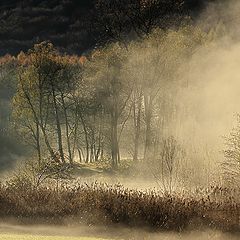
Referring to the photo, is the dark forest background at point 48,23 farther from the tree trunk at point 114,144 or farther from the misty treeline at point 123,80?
the tree trunk at point 114,144

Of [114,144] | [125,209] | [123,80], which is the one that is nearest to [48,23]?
[123,80]

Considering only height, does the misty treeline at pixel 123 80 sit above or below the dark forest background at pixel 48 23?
below

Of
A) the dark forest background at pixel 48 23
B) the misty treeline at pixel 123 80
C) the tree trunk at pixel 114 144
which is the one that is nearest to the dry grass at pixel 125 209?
the misty treeline at pixel 123 80

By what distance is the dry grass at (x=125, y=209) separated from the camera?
17.1 meters

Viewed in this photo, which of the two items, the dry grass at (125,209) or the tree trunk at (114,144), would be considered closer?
the dry grass at (125,209)

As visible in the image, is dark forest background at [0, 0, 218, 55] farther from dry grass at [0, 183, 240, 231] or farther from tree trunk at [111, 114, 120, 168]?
dry grass at [0, 183, 240, 231]

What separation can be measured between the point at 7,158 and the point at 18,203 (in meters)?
35.0

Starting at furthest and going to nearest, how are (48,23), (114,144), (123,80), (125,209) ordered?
(48,23)
(114,144)
(123,80)
(125,209)

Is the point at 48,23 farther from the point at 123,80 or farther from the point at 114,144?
the point at 114,144

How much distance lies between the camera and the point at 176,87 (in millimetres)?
42656

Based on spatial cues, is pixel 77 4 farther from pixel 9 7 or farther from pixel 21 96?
pixel 21 96

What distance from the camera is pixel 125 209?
58.7 ft

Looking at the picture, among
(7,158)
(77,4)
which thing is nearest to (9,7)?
(77,4)

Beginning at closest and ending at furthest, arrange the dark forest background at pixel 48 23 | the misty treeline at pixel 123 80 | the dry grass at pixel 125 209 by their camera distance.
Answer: the dry grass at pixel 125 209
the misty treeline at pixel 123 80
the dark forest background at pixel 48 23
